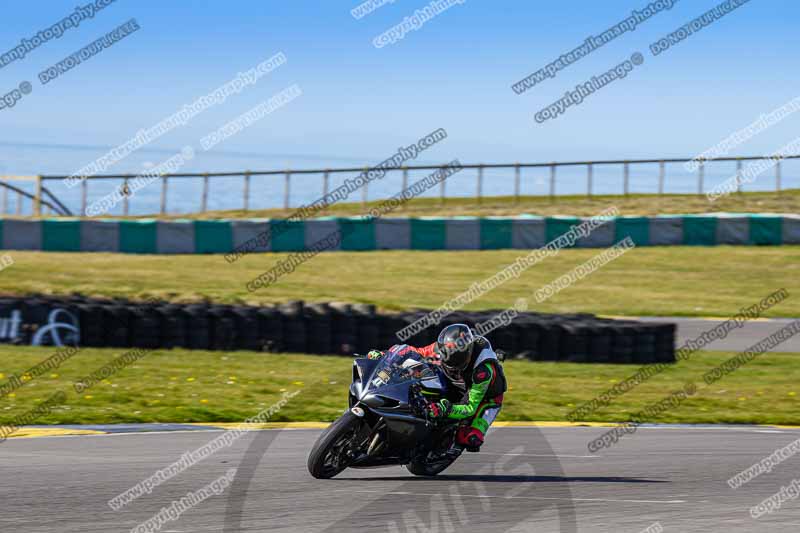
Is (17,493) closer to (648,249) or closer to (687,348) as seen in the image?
(687,348)

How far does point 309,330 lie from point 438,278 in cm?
968

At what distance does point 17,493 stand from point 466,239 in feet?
76.0

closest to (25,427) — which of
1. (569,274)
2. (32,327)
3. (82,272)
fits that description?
(32,327)

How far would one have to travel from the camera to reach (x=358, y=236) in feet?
99.6

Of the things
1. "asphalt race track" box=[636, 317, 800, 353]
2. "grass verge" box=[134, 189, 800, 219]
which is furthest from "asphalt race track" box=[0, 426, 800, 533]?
"grass verge" box=[134, 189, 800, 219]

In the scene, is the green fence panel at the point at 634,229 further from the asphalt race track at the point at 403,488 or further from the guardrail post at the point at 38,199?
the asphalt race track at the point at 403,488

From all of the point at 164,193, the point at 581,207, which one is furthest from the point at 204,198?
the point at 581,207

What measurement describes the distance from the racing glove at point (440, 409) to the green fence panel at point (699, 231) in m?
23.4

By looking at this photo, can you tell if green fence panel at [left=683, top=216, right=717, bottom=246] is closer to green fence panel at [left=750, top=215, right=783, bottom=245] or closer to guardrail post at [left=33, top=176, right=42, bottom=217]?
green fence panel at [left=750, top=215, right=783, bottom=245]

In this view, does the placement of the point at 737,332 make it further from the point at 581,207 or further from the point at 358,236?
the point at 581,207

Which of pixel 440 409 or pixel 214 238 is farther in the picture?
pixel 214 238

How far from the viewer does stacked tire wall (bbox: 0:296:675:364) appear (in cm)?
1744

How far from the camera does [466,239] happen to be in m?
30.8

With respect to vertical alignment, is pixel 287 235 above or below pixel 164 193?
below
